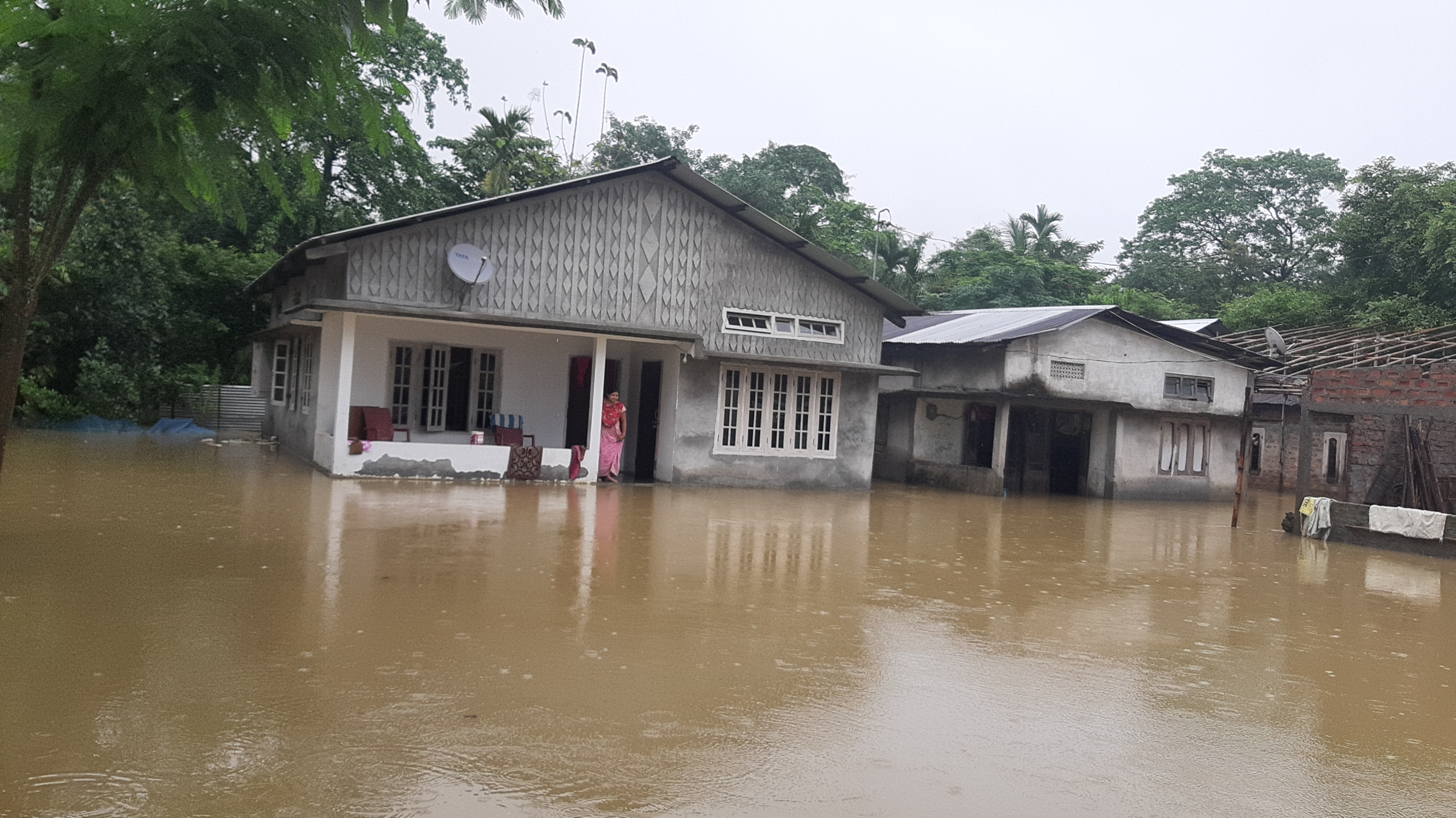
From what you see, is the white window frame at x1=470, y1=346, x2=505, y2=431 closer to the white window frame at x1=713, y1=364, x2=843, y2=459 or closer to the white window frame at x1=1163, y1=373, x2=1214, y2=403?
the white window frame at x1=713, y1=364, x2=843, y2=459

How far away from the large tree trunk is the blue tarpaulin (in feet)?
53.6

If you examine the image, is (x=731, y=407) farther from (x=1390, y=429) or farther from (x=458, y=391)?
(x=1390, y=429)

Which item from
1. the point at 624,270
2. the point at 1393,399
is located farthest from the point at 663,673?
the point at 1393,399

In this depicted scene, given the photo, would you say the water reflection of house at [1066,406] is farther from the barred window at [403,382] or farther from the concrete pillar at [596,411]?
the barred window at [403,382]

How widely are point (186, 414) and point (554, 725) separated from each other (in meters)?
23.0

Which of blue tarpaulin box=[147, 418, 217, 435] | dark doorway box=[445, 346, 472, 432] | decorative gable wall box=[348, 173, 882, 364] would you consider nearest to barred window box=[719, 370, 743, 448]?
decorative gable wall box=[348, 173, 882, 364]

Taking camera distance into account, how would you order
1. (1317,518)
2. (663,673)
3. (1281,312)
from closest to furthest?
(663,673) < (1317,518) < (1281,312)

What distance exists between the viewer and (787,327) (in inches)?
723

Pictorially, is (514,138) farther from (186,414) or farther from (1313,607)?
(1313,607)

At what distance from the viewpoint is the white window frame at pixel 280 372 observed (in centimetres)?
2047

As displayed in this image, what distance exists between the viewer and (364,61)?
7.79m

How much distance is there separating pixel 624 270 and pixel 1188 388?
39.2 feet

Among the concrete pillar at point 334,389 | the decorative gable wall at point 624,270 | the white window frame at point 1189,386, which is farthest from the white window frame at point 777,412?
the white window frame at point 1189,386

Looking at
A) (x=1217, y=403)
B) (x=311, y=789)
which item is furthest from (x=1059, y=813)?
(x=1217, y=403)
